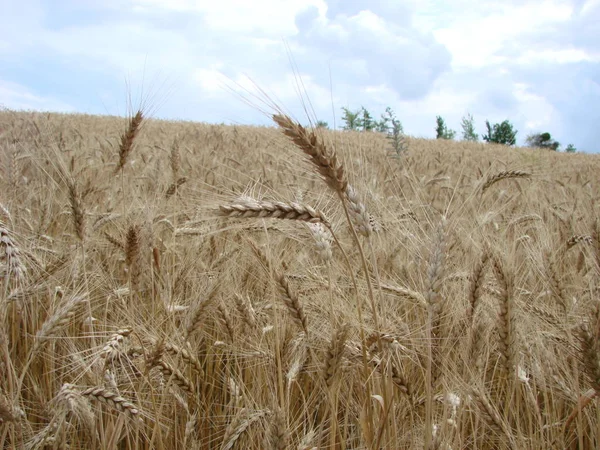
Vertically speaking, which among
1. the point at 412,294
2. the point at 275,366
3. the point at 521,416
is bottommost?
the point at 521,416

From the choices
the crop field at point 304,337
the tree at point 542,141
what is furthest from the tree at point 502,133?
the crop field at point 304,337

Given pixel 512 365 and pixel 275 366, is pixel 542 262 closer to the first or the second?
pixel 512 365

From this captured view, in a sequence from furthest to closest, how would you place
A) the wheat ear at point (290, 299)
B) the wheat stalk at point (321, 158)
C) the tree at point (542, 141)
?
the tree at point (542, 141)
the wheat ear at point (290, 299)
the wheat stalk at point (321, 158)

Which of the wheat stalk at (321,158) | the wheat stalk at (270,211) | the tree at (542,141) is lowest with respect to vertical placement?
the wheat stalk at (270,211)

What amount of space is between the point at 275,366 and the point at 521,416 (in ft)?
3.36

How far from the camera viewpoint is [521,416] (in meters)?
1.85

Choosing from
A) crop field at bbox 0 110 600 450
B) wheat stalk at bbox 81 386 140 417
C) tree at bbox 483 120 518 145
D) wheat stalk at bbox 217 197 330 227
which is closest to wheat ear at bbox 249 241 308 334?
crop field at bbox 0 110 600 450

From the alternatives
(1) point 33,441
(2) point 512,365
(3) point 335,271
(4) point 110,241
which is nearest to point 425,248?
(2) point 512,365

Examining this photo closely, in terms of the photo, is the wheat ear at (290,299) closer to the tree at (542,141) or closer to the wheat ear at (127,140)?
the wheat ear at (127,140)

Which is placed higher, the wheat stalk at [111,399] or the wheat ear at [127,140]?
the wheat ear at [127,140]

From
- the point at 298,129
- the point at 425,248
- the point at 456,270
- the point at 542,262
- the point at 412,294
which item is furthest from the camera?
the point at 456,270

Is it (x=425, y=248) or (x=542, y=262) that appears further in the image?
(x=542, y=262)

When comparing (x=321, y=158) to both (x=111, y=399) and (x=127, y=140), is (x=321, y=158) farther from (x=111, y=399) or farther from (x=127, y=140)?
(x=127, y=140)

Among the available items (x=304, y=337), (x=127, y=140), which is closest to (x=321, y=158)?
(x=304, y=337)
